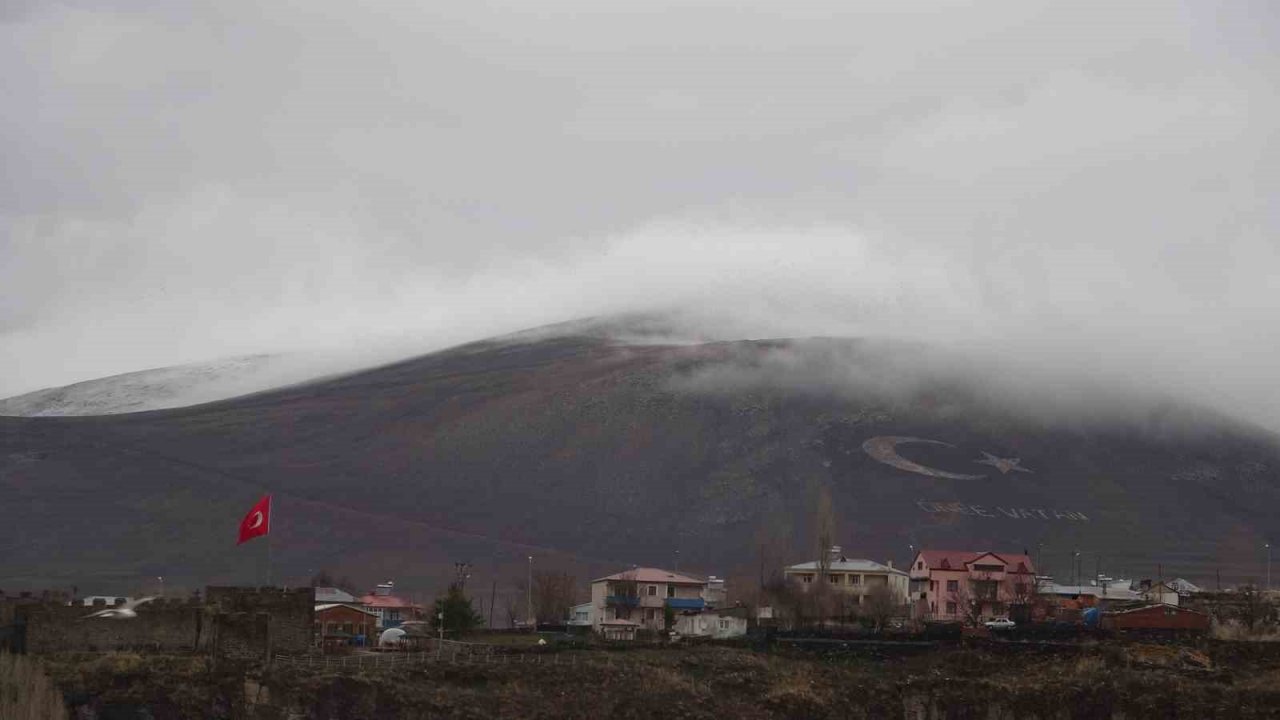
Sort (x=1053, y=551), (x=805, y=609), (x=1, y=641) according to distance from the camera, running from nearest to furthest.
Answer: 1. (x=1, y=641)
2. (x=805, y=609)
3. (x=1053, y=551)

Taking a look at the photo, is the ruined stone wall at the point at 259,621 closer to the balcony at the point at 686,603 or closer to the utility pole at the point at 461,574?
the utility pole at the point at 461,574

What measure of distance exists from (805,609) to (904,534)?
266 feet

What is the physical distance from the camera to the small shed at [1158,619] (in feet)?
267

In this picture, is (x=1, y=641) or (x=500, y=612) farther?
(x=500, y=612)

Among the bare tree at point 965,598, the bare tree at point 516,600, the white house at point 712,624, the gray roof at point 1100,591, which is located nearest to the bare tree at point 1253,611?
the bare tree at point 965,598

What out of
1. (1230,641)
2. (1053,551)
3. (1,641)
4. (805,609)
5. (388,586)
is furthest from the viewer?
(1053,551)

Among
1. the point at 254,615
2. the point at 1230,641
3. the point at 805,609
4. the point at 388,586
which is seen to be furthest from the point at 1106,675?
the point at 388,586

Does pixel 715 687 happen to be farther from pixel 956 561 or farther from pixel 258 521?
pixel 956 561

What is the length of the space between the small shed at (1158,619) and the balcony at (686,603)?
162 ft

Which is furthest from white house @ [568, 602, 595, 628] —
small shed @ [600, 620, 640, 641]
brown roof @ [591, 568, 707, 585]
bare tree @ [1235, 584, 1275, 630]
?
bare tree @ [1235, 584, 1275, 630]

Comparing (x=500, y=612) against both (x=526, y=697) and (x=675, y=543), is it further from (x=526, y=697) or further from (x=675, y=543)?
(x=526, y=697)

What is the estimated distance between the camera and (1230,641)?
7256cm

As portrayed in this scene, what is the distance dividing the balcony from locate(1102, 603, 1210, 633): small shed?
4923cm

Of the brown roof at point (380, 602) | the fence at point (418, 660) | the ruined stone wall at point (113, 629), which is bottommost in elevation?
the fence at point (418, 660)
